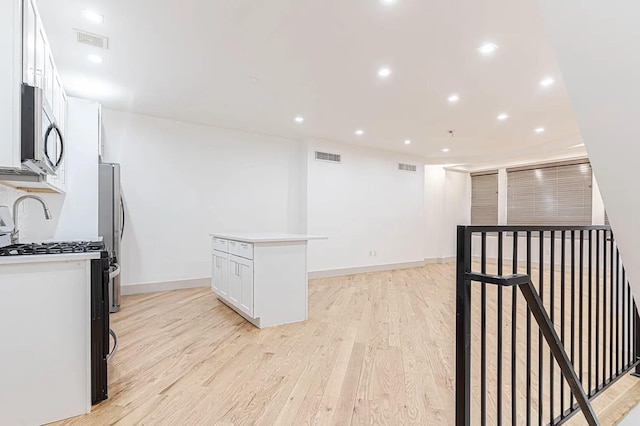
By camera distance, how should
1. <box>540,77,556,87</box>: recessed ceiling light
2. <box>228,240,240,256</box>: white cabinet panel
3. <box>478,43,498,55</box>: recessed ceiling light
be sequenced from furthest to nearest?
<box>228,240,240,256</box>: white cabinet panel → <box>540,77,556,87</box>: recessed ceiling light → <box>478,43,498,55</box>: recessed ceiling light

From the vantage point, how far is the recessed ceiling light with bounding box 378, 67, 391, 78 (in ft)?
11.0

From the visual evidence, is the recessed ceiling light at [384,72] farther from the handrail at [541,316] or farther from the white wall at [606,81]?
the handrail at [541,316]

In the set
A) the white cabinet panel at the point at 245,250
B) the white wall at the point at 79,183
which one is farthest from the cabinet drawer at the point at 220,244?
the white wall at the point at 79,183

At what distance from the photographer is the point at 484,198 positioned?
28.1 ft

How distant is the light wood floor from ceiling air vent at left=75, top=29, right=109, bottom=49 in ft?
9.00

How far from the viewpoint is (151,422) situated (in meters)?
1.81

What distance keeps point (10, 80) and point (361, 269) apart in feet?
19.3

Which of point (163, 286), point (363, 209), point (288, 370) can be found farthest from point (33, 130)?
point (363, 209)

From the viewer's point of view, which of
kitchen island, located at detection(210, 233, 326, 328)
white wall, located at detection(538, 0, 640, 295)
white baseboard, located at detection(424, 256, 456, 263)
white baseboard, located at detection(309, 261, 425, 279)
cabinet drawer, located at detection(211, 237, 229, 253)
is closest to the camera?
white wall, located at detection(538, 0, 640, 295)

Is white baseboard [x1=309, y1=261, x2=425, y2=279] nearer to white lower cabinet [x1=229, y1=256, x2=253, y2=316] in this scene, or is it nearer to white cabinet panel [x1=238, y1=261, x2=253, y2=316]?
white lower cabinet [x1=229, y1=256, x2=253, y2=316]

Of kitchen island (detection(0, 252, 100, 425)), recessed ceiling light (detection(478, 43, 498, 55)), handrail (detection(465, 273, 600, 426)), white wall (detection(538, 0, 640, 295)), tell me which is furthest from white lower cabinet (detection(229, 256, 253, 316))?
recessed ceiling light (detection(478, 43, 498, 55))

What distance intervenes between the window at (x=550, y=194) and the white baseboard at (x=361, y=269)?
2785mm

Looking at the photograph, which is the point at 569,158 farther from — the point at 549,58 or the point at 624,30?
the point at 624,30

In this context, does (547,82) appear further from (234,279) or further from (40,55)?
(40,55)
